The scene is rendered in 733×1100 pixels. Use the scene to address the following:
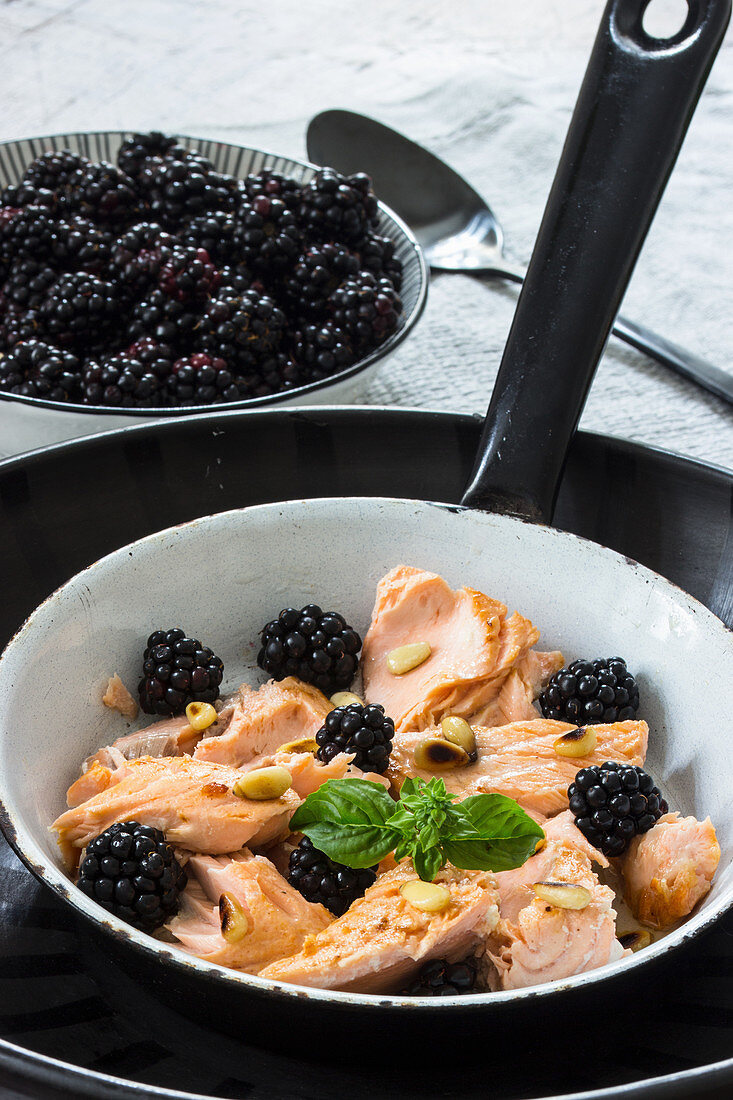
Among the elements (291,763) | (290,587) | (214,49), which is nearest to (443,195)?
(214,49)

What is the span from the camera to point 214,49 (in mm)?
3367

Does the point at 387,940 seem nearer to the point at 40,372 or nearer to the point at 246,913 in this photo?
the point at 246,913

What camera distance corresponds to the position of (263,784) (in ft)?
3.34

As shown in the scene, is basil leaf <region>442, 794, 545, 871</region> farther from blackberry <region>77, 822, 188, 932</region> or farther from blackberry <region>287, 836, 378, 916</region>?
blackberry <region>77, 822, 188, 932</region>

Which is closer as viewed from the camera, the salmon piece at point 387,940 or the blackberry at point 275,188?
the salmon piece at point 387,940

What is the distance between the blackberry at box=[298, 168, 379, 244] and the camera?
1991 millimetres

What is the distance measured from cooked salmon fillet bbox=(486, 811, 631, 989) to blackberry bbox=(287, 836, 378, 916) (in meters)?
0.14

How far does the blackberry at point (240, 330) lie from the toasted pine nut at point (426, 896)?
3.56 feet

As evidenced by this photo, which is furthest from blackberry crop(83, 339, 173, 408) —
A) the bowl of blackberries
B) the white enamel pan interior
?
the white enamel pan interior

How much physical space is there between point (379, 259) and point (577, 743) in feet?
3.89

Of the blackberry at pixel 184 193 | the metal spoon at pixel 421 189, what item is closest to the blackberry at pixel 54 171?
the blackberry at pixel 184 193

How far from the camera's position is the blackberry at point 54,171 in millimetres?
2092

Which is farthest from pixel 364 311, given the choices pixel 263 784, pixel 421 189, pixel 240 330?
pixel 263 784

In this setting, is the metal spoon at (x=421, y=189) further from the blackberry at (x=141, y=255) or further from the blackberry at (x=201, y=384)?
the blackberry at (x=201, y=384)
